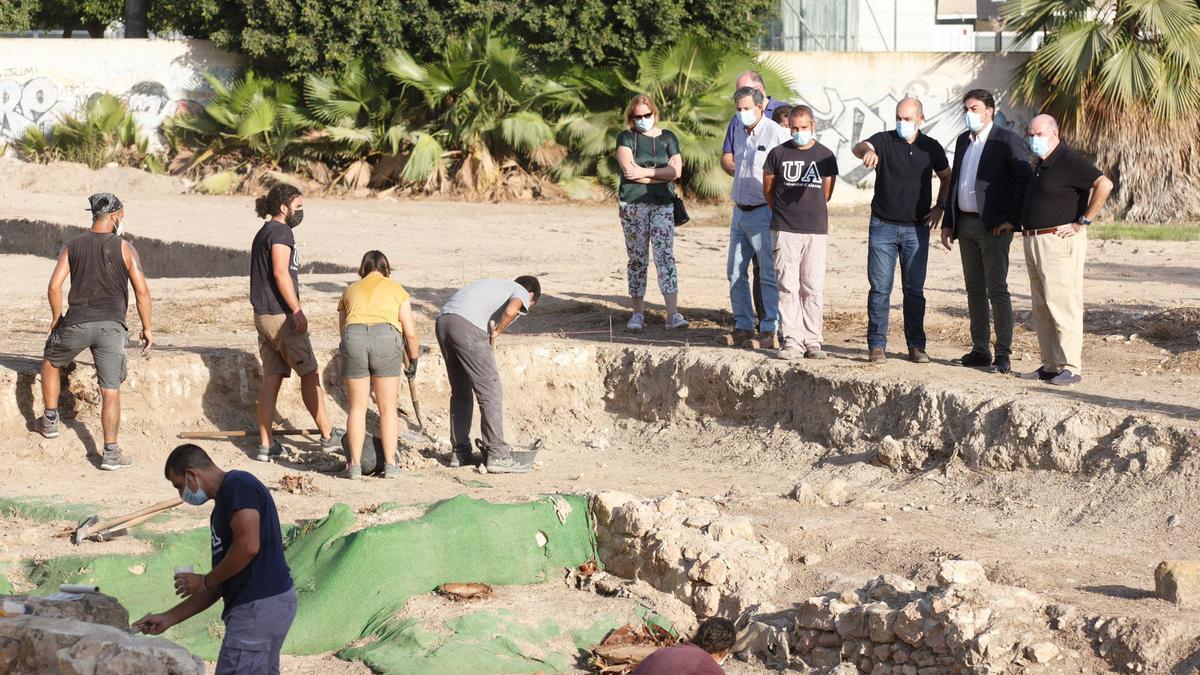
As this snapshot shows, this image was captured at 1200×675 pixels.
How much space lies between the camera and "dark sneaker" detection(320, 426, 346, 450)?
396 inches

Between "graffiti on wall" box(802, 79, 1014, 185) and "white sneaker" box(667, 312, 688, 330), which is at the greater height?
"graffiti on wall" box(802, 79, 1014, 185)

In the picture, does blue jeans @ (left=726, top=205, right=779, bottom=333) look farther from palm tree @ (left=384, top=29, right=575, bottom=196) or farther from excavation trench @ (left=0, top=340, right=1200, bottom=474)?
palm tree @ (left=384, top=29, right=575, bottom=196)

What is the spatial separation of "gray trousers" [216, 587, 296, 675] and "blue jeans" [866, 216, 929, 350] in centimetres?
528

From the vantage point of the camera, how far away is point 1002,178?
9.20 meters

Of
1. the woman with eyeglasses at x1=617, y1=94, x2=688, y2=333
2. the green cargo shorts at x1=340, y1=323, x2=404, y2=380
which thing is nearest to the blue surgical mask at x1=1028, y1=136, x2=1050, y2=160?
the woman with eyeglasses at x1=617, y1=94, x2=688, y2=333

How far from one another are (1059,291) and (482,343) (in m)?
3.67

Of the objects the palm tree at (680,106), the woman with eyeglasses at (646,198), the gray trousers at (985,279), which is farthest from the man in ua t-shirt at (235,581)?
the palm tree at (680,106)

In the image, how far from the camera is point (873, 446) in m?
9.23

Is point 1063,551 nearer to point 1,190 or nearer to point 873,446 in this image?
point 873,446

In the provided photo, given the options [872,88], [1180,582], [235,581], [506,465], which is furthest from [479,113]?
[235,581]

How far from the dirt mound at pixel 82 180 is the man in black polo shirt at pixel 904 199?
16.6 m

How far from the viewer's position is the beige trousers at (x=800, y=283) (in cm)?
984

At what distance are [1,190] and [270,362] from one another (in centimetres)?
1559

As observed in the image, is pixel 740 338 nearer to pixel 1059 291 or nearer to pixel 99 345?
pixel 1059 291
